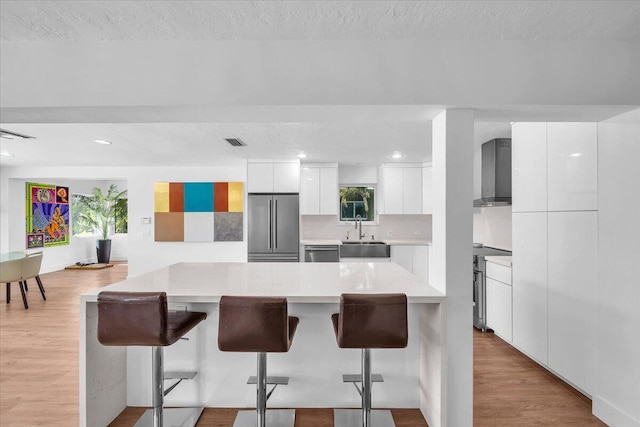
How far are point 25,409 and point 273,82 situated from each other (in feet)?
9.60

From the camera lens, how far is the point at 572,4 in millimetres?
1708

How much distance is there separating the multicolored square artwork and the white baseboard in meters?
5.59

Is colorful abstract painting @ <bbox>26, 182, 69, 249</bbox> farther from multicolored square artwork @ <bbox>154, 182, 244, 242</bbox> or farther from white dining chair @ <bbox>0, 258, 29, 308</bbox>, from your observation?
multicolored square artwork @ <bbox>154, 182, 244, 242</bbox>

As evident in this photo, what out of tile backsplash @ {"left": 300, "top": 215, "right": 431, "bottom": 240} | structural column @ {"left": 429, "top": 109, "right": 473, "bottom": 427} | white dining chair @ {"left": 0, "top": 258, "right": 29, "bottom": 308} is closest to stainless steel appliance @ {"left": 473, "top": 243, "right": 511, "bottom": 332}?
structural column @ {"left": 429, "top": 109, "right": 473, "bottom": 427}

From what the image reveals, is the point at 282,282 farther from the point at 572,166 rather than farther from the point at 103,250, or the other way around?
the point at 103,250

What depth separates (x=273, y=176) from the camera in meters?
6.12

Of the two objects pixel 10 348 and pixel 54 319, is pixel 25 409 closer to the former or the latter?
pixel 10 348

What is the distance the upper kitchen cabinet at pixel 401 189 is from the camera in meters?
6.52

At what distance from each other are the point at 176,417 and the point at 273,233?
3.71 m

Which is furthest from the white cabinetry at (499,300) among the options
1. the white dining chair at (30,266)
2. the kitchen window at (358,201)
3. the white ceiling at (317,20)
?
the white dining chair at (30,266)

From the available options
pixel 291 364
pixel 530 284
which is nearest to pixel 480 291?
pixel 530 284

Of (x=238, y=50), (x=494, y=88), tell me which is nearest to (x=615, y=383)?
(x=494, y=88)

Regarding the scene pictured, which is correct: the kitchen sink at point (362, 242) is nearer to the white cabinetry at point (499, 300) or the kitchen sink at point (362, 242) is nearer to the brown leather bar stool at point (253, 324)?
the white cabinetry at point (499, 300)

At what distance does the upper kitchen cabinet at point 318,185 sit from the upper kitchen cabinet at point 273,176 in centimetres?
32
